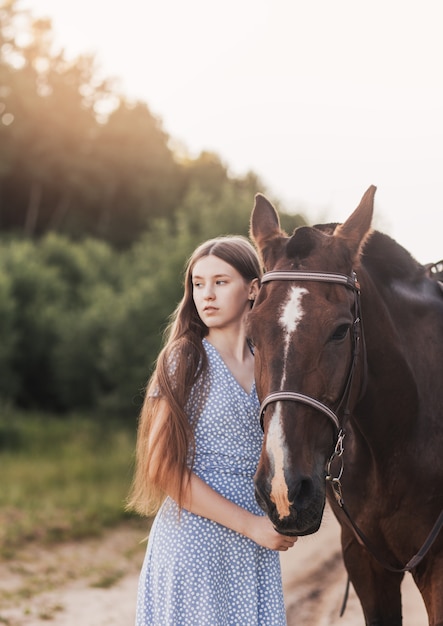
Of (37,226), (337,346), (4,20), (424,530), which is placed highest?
(4,20)

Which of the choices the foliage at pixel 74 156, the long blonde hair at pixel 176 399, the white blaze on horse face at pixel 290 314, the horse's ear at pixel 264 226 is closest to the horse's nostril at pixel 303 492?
the white blaze on horse face at pixel 290 314

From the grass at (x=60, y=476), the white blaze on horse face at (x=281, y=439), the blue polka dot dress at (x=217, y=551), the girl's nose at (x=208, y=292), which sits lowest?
the grass at (x=60, y=476)

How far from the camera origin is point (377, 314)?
9.22ft

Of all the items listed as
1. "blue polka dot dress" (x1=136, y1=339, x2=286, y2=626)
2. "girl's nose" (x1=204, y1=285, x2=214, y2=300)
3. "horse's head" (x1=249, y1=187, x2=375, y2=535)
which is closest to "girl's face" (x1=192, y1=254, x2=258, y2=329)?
"girl's nose" (x1=204, y1=285, x2=214, y2=300)

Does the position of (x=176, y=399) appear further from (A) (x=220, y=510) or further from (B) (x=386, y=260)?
(B) (x=386, y=260)

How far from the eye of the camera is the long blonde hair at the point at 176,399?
2717 millimetres

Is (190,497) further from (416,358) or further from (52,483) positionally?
(52,483)

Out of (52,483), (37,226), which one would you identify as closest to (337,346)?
(52,483)

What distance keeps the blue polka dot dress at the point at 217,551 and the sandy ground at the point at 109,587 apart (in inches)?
109

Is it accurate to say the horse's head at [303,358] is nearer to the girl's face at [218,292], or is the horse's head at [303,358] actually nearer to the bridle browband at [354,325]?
the bridle browband at [354,325]

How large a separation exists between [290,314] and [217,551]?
99 centimetres

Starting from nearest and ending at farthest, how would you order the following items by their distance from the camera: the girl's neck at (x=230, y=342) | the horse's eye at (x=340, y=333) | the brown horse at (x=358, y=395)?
1. the brown horse at (x=358, y=395)
2. the horse's eye at (x=340, y=333)
3. the girl's neck at (x=230, y=342)

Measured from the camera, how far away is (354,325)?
254 centimetres

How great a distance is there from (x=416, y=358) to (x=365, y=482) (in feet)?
1.75
